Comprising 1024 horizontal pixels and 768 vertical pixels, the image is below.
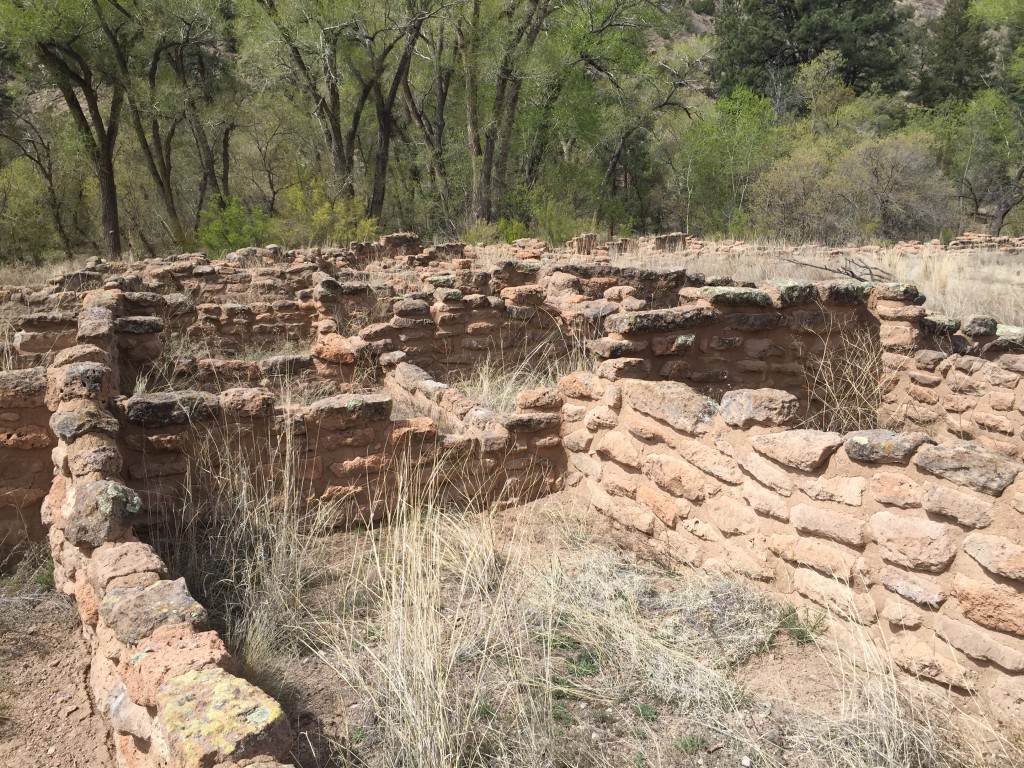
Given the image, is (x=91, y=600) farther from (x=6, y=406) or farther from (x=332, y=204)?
(x=332, y=204)

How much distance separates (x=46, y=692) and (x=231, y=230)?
1796 cm

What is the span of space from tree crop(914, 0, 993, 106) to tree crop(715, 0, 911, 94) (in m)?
2.54

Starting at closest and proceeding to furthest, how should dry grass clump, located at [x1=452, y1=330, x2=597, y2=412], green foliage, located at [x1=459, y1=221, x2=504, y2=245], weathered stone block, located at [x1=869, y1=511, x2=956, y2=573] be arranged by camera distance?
weathered stone block, located at [x1=869, y1=511, x2=956, y2=573] → dry grass clump, located at [x1=452, y1=330, x2=597, y2=412] → green foliage, located at [x1=459, y1=221, x2=504, y2=245]

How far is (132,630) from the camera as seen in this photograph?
2449 mm

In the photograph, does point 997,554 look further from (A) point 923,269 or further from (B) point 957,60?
(B) point 957,60

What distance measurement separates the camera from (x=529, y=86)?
23.1 meters

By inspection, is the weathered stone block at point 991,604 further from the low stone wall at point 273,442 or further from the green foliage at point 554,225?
the green foliage at point 554,225

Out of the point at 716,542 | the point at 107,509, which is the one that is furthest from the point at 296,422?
the point at 716,542

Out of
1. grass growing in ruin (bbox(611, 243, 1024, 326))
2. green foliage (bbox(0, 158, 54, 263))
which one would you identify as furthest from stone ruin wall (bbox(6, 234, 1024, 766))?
green foliage (bbox(0, 158, 54, 263))

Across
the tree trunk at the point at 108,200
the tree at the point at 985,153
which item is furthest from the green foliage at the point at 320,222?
the tree at the point at 985,153

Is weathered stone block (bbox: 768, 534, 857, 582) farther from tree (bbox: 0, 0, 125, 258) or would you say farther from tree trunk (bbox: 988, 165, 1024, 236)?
tree trunk (bbox: 988, 165, 1024, 236)

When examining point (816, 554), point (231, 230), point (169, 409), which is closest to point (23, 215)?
point (231, 230)

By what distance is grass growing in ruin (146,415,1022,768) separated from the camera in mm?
2607

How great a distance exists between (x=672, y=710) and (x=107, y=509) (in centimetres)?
257
